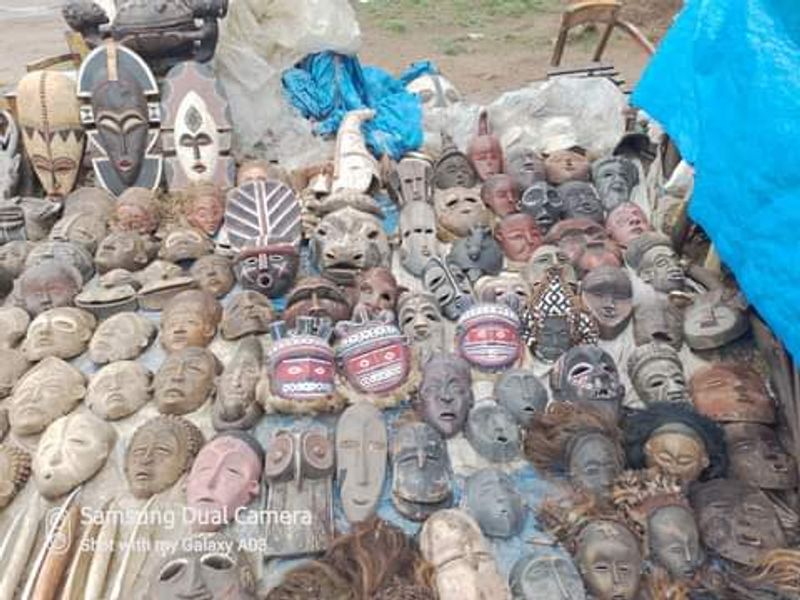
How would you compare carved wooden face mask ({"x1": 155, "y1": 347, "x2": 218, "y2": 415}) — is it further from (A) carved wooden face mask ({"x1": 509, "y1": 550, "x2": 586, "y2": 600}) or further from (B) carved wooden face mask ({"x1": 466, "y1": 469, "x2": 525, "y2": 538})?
(A) carved wooden face mask ({"x1": 509, "y1": 550, "x2": 586, "y2": 600})

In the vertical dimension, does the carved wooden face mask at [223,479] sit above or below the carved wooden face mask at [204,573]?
below

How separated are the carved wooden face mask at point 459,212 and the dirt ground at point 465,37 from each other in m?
3.25

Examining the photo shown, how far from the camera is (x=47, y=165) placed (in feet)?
15.8

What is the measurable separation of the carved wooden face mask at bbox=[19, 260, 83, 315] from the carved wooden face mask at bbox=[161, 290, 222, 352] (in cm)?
51

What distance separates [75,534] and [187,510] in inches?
15.9

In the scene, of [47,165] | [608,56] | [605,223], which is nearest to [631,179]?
[605,223]

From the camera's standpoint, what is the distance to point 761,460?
2.91 m

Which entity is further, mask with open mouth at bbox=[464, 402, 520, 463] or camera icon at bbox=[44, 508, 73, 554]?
mask with open mouth at bbox=[464, 402, 520, 463]

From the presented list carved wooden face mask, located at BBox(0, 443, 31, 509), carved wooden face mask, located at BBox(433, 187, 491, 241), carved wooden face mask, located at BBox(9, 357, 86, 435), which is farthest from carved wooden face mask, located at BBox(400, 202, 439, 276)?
carved wooden face mask, located at BBox(0, 443, 31, 509)

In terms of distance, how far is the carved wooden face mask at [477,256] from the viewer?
4.04 meters

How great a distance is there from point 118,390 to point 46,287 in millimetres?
890

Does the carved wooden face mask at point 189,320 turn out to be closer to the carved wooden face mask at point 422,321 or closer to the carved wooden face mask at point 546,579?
the carved wooden face mask at point 422,321

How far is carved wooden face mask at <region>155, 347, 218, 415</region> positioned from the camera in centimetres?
326

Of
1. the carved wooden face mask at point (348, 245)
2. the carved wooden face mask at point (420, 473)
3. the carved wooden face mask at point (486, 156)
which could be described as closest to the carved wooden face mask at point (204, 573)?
the carved wooden face mask at point (420, 473)
